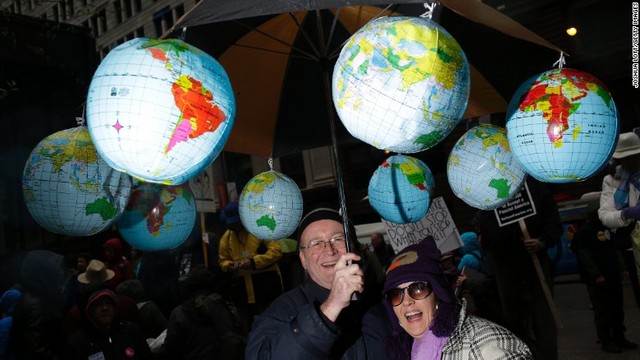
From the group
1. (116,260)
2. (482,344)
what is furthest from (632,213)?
(116,260)

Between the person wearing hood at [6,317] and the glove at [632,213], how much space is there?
4939mm

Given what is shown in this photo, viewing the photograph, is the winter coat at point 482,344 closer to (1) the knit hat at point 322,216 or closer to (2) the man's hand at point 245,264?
(1) the knit hat at point 322,216

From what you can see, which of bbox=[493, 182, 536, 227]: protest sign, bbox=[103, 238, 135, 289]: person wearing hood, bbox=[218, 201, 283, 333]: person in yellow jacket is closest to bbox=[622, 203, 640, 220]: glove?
bbox=[493, 182, 536, 227]: protest sign

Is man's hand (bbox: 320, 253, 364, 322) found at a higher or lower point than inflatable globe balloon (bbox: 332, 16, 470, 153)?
lower

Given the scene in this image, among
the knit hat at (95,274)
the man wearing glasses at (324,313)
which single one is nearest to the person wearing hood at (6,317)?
the knit hat at (95,274)

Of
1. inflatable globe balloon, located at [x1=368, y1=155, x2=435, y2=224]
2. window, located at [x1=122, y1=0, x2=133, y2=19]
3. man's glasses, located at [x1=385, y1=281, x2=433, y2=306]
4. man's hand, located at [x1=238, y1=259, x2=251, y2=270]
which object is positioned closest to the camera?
man's glasses, located at [x1=385, y1=281, x2=433, y2=306]

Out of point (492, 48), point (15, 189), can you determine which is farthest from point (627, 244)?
point (15, 189)

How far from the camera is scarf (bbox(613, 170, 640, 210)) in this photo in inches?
181

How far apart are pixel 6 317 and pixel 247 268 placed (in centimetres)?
250

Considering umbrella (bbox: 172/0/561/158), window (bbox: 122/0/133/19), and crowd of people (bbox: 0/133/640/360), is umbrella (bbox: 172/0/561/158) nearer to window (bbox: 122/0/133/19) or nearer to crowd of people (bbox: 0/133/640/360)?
crowd of people (bbox: 0/133/640/360)

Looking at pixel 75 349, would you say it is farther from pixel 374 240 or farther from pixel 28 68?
pixel 374 240

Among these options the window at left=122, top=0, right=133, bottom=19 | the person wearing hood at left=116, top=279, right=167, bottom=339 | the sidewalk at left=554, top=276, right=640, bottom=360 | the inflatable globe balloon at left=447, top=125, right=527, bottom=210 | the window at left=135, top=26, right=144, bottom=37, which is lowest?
the sidewalk at left=554, top=276, right=640, bottom=360

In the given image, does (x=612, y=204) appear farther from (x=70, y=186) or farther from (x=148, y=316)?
(x=148, y=316)

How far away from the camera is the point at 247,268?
6105mm
